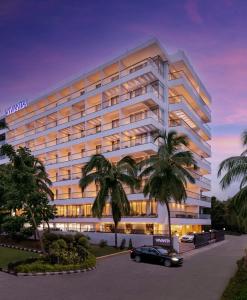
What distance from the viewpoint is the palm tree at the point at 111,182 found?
4294 centimetres

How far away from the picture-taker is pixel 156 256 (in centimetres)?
3328

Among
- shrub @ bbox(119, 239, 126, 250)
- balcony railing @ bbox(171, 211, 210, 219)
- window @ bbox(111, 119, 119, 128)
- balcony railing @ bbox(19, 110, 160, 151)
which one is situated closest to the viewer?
shrub @ bbox(119, 239, 126, 250)

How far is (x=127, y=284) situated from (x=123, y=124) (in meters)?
38.7

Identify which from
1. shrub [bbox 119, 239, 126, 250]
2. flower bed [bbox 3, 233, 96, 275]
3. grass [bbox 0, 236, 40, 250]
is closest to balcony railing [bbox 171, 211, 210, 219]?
shrub [bbox 119, 239, 126, 250]

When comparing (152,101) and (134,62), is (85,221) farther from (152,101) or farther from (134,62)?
(134,62)

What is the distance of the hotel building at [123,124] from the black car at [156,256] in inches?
681

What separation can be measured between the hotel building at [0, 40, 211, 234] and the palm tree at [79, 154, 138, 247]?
966cm

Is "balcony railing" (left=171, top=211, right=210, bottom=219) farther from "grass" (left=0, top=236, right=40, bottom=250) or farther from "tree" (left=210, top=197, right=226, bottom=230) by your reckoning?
"tree" (left=210, top=197, right=226, bottom=230)

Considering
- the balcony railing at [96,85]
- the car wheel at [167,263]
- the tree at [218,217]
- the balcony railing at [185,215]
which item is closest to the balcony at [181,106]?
the balcony railing at [96,85]

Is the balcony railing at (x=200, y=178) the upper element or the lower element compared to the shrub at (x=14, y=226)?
upper

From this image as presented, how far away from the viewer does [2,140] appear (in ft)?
324

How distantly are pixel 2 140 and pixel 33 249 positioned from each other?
60622 mm

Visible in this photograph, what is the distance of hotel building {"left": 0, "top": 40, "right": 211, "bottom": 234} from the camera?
57.4 meters

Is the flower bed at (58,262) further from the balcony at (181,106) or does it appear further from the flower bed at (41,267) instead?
the balcony at (181,106)
